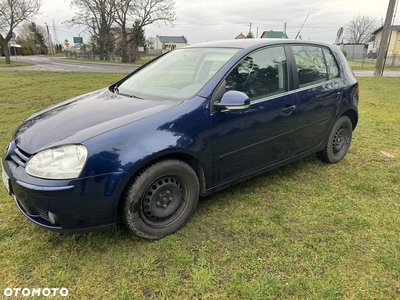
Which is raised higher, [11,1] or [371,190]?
[11,1]

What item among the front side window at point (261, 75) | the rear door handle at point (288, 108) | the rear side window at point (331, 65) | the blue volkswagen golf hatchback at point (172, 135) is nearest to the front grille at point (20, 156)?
the blue volkswagen golf hatchback at point (172, 135)

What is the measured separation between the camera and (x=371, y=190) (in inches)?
129

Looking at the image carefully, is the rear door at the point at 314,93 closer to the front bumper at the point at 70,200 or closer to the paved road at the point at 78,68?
the front bumper at the point at 70,200

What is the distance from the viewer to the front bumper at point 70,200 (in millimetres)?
1987

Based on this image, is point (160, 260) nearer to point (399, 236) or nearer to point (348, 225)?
point (348, 225)

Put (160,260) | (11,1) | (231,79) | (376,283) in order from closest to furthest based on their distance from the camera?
1. (376,283)
2. (160,260)
3. (231,79)
4. (11,1)

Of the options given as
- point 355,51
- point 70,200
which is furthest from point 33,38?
→ point 70,200

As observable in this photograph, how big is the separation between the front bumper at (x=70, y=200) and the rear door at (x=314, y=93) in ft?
6.94

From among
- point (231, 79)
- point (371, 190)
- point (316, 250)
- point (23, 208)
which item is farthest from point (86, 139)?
point (371, 190)

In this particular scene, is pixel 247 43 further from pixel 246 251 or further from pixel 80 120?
pixel 246 251

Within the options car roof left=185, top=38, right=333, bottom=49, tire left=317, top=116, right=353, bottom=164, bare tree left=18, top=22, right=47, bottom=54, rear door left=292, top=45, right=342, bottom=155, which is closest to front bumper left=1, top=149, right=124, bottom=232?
car roof left=185, top=38, right=333, bottom=49

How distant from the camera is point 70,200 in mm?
Result: 2012

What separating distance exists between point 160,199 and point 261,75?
1.54m

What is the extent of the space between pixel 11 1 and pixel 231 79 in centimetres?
2822
